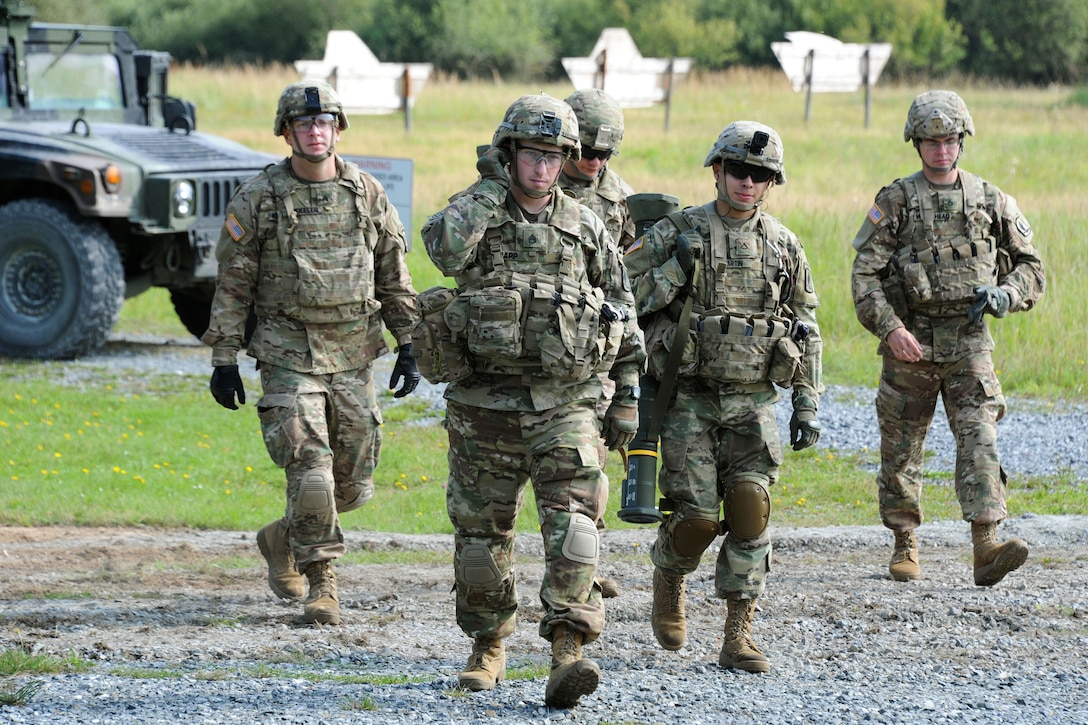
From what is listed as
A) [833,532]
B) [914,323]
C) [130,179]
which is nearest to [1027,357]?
[833,532]

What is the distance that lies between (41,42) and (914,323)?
28.5 feet

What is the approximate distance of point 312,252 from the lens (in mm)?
6039

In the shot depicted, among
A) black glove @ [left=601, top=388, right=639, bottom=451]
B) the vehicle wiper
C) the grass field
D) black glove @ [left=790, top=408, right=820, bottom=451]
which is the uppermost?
the vehicle wiper

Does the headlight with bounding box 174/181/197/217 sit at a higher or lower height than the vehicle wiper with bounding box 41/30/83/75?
lower

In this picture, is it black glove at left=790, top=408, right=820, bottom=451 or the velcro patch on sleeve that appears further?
the velcro patch on sleeve

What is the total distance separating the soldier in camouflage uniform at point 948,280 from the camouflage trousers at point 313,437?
216 cm

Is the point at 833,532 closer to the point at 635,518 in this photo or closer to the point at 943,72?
the point at 635,518

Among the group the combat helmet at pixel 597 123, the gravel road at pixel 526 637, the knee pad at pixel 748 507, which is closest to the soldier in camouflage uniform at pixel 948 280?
the gravel road at pixel 526 637

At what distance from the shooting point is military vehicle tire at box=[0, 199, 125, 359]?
11.9 metres

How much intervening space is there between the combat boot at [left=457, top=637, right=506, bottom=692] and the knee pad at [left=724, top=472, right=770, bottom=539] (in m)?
0.89

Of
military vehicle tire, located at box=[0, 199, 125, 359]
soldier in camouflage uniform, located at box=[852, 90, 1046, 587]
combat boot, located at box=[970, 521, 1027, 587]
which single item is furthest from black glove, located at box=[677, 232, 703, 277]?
military vehicle tire, located at box=[0, 199, 125, 359]

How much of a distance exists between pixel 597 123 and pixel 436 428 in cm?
415

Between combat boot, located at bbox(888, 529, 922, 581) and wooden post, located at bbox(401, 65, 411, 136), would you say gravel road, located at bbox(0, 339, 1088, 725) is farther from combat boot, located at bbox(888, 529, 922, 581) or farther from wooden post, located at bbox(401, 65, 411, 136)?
wooden post, located at bbox(401, 65, 411, 136)

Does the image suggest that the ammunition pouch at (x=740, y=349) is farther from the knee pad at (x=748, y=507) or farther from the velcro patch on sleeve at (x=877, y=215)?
the velcro patch on sleeve at (x=877, y=215)
